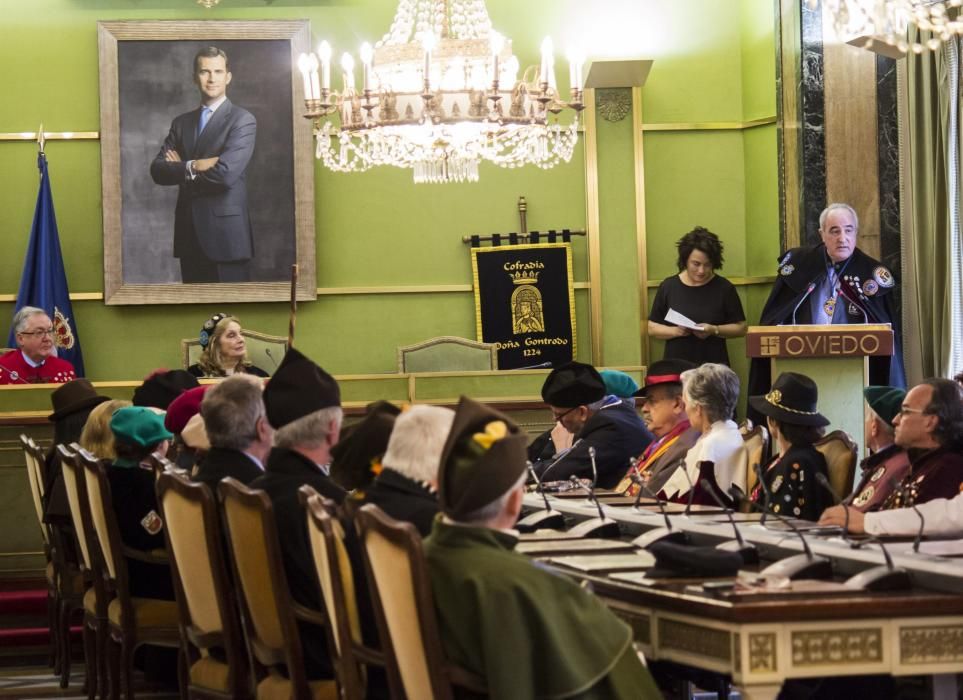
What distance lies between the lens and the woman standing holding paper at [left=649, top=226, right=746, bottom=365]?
10648 mm

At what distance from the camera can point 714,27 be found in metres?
11.5

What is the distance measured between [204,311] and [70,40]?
2.17m

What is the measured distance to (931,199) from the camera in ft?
31.6

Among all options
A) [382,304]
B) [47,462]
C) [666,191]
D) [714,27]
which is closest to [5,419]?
[47,462]

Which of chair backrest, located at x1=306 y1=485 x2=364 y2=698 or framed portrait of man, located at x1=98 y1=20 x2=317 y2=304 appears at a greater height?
framed portrait of man, located at x1=98 y1=20 x2=317 y2=304

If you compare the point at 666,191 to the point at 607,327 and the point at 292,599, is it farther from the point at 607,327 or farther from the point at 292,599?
the point at 292,599

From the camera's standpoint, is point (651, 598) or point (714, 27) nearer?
point (651, 598)

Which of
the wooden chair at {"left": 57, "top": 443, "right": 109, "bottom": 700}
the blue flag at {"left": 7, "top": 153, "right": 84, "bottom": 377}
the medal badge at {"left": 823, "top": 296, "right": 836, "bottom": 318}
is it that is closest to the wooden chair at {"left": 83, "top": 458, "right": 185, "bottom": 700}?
the wooden chair at {"left": 57, "top": 443, "right": 109, "bottom": 700}

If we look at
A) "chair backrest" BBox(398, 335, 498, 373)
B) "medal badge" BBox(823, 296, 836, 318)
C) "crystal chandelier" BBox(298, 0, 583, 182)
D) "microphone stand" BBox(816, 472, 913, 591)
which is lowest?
"microphone stand" BBox(816, 472, 913, 591)

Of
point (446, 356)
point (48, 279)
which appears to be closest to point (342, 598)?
point (446, 356)

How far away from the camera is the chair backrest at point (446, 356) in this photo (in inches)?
432

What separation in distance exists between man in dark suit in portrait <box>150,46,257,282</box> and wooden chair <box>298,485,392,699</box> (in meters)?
7.76

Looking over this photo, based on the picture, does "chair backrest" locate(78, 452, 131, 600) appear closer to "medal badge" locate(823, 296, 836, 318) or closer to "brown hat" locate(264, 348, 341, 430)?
"brown hat" locate(264, 348, 341, 430)

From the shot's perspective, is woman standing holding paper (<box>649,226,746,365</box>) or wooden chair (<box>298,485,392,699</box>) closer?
wooden chair (<box>298,485,392,699</box>)
